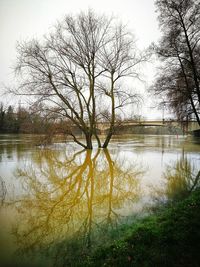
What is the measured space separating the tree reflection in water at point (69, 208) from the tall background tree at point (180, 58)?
598 cm

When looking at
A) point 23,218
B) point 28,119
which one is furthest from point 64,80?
point 23,218

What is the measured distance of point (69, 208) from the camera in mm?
5883

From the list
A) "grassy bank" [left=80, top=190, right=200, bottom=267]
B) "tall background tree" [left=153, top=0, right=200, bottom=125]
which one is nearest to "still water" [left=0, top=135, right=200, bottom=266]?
"grassy bank" [left=80, top=190, right=200, bottom=267]

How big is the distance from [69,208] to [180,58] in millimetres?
11930

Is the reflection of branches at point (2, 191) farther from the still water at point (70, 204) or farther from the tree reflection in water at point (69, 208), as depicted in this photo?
the tree reflection in water at point (69, 208)

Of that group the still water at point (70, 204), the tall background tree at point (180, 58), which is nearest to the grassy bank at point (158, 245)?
the still water at point (70, 204)

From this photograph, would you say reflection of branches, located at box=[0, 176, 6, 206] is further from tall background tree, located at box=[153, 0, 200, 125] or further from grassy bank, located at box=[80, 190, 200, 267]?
tall background tree, located at box=[153, 0, 200, 125]

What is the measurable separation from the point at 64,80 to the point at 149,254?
18.8 metres

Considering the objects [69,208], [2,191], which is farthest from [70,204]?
[2,191]

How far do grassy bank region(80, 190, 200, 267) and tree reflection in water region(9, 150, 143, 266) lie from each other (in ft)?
1.67

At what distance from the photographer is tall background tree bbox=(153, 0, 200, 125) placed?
12.6 metres

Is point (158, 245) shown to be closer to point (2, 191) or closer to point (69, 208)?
point (69, 208)

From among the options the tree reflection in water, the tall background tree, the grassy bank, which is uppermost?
the tall background tree

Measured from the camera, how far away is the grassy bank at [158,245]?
327cm
